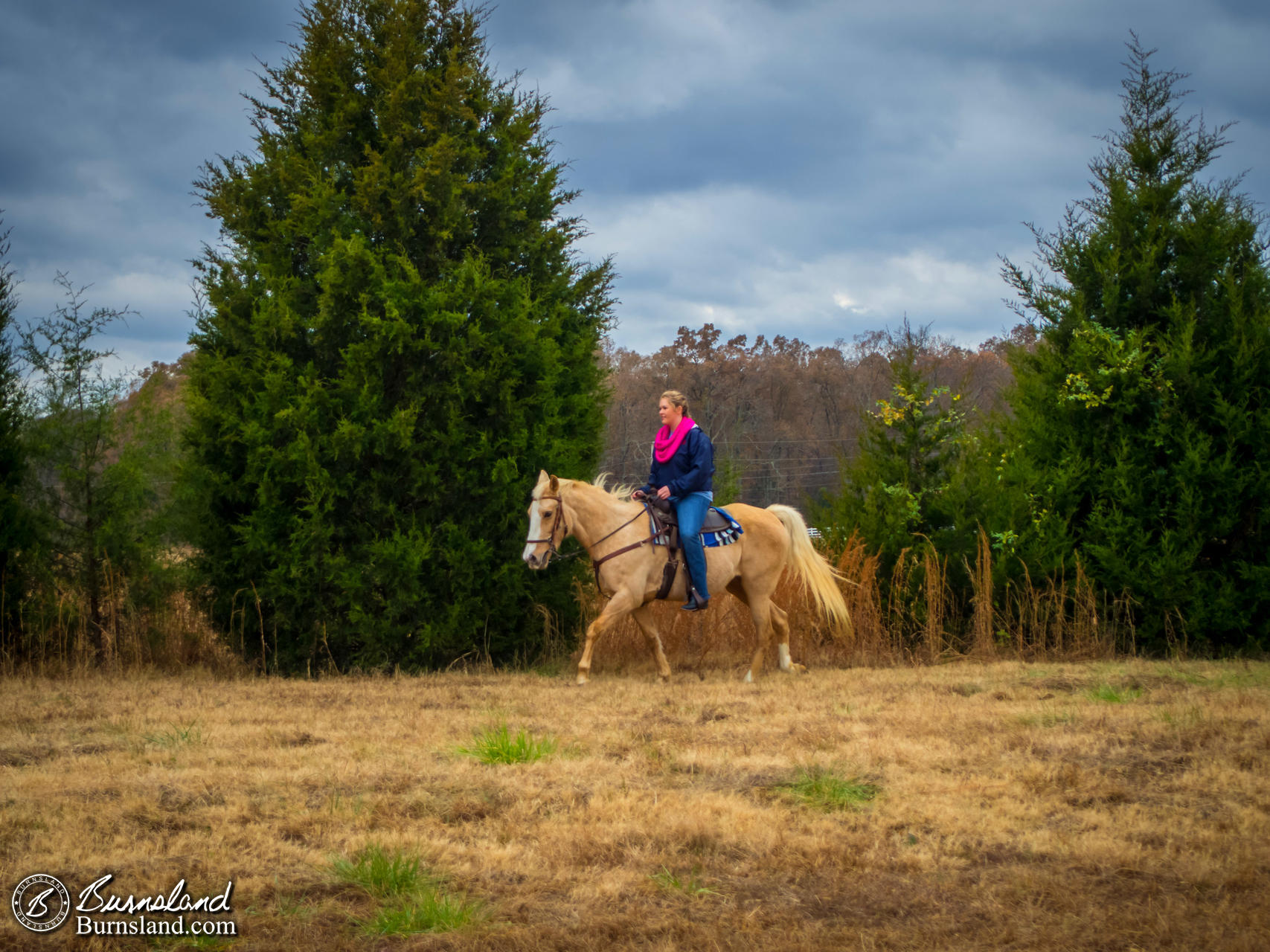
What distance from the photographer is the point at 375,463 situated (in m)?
9.39

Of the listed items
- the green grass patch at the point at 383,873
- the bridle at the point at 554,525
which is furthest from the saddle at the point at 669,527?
the green grass patch at the point at 383,873

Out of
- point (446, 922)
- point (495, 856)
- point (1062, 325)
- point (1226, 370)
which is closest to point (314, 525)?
point (495, 856)

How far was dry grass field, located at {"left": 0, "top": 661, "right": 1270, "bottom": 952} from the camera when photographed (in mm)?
3273

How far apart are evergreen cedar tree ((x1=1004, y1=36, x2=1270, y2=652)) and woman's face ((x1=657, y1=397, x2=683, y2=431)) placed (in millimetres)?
4116

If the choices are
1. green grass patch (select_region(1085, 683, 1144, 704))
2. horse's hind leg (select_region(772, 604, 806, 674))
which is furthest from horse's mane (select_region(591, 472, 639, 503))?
green grass patch (select_region(1085, 683, 1144, 704))

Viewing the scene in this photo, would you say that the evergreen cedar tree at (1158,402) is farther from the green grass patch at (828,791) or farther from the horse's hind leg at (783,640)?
the green grass patch at (828,791)

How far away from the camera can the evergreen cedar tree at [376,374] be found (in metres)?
9.04

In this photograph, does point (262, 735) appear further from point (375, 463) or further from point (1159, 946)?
point (1159, 946)

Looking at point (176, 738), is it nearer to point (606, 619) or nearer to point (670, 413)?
point (606, 619)

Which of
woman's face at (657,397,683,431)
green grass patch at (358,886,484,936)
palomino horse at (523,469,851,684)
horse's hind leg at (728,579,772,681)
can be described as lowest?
green grass patch at (358,886,484,936)

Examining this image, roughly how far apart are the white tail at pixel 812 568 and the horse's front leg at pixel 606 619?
1.84 metres

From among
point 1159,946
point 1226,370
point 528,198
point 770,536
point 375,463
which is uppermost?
point 528,198

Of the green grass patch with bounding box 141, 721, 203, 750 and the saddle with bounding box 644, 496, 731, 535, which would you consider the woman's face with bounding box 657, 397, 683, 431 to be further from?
the green grass patch with bounding box 141, 721, 203, 750

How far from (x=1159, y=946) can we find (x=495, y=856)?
2.39m
